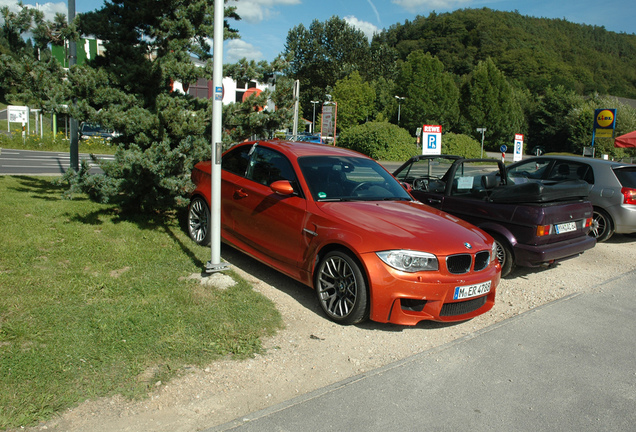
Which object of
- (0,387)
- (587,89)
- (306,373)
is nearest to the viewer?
(0,387)

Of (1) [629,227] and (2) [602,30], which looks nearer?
(1) [629,227]

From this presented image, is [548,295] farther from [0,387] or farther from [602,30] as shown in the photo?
[602,30]

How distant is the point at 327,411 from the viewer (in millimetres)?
3398

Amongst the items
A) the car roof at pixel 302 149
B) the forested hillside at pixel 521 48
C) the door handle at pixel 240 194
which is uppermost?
the forested hillside at pixel 521 48

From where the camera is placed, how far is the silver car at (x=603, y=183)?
30.2 ft

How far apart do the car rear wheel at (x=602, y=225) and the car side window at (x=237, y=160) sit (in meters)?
6.90

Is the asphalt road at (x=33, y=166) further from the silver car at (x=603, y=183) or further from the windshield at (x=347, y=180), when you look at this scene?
the silver car at (x=603, y=183)

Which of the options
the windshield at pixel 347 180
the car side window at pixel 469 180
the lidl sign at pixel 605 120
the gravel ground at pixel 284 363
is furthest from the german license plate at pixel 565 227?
the lidl sign at pixel 605 120

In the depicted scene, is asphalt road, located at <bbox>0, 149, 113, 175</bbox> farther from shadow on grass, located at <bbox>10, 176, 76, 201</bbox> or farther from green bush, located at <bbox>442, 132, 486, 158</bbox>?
green bush, located at <bbox>442, 132, 486, 158</bbox>

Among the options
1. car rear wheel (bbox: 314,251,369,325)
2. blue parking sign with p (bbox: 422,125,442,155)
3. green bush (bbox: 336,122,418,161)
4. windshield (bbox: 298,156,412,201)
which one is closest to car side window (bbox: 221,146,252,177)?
windshield (bbox: 298,156,412,201)

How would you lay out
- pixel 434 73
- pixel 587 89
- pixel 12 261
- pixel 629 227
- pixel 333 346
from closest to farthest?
pixel 333 346 → pixel 12 261 → pixel 629 227 → pixel 434 73 → pixel 587 89

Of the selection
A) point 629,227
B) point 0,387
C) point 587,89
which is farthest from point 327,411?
point 587,89

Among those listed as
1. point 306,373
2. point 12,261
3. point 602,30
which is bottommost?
point 306,373

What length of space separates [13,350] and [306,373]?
218 centimetres
